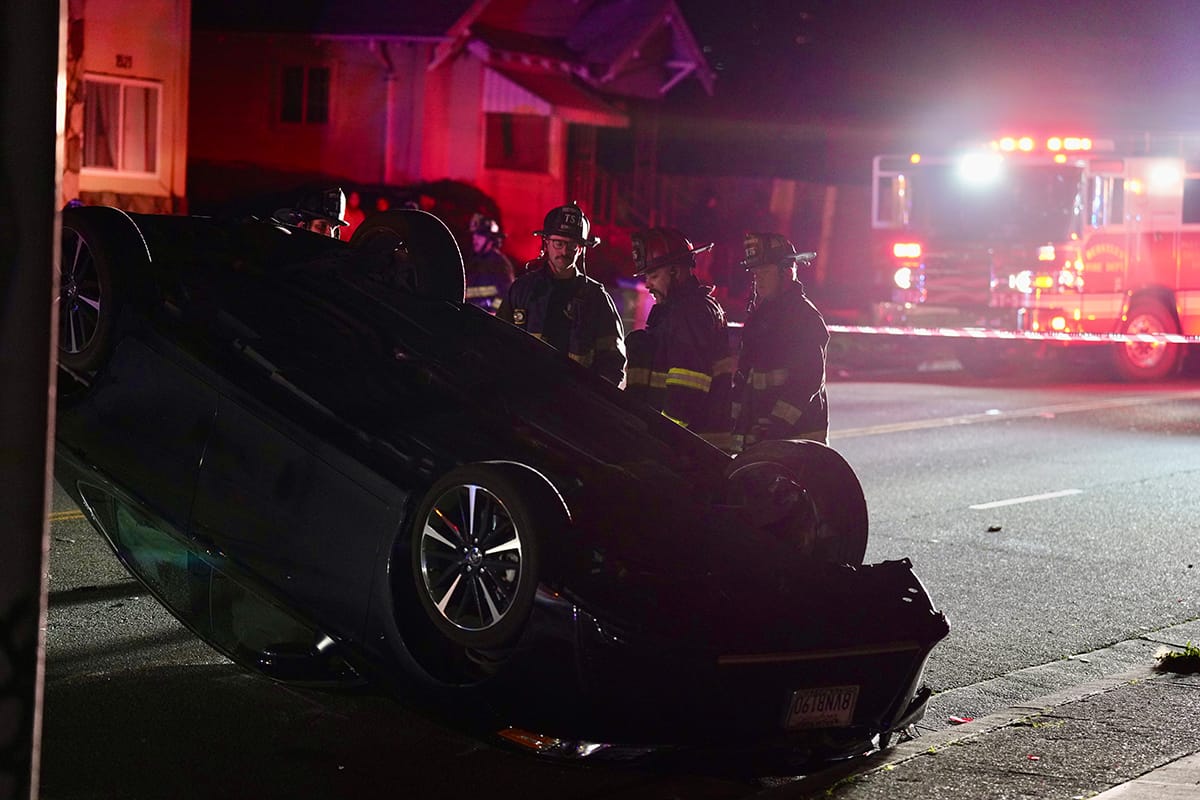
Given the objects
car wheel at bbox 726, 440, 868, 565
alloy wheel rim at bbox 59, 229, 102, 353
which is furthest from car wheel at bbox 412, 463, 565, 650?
alloy wheel rim at bbox 59, 229, 102, 353

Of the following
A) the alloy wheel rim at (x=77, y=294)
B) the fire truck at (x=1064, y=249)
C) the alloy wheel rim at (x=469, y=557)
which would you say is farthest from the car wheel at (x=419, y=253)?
the fire truck at (x=1064, y=249)

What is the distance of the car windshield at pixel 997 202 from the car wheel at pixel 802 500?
611 inches

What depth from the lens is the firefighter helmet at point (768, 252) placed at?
773 cm

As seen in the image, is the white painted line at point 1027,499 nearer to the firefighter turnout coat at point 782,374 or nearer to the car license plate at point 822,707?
the firefighter turnout coat at point 782,374

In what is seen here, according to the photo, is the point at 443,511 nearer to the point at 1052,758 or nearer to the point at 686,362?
the point at 1052,758

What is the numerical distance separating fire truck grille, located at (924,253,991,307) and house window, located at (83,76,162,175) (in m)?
11.1

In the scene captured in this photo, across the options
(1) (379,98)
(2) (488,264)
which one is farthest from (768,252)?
(1) (379,98)

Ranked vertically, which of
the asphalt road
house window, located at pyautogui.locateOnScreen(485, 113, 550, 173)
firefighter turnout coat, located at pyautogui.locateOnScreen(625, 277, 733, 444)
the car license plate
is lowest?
the asphalt road

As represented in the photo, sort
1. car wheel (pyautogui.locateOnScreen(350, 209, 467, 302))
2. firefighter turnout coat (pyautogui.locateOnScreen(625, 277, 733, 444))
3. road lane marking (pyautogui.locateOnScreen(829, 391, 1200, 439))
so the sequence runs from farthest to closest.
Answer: road lane marking (pyautogui.locateOnScreen(829, 391, 1200, 439))
firefighter turnout coat (pyautogui.locateOnScreen(625, 277, 733, 444))
car wheel (pyautogui.locateOnScreen(350, 209, 467, 302))

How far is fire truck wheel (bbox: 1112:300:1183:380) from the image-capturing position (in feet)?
69.2

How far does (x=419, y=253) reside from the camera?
6398 millimetres

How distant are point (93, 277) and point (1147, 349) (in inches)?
697

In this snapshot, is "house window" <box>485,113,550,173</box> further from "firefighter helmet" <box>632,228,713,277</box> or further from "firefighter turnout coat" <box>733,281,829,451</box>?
"firefighter turnout coat" <box>733,281,829,451</box>

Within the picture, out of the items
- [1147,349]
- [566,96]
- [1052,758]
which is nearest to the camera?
[1052,758]
